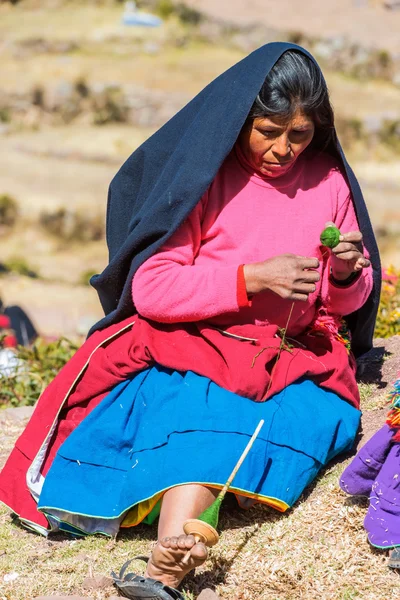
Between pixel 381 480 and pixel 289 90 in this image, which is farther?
pixel 289 90

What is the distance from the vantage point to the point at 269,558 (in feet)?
9.18

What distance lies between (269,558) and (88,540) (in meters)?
0.68

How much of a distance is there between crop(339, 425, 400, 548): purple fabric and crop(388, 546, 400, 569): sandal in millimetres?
18

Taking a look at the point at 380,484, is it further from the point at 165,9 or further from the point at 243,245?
the point at 165,9

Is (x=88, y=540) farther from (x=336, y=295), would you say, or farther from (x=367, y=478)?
(x=336, y=295)

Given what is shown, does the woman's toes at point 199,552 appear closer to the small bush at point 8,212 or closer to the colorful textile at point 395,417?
the colorful textile at point 395,417

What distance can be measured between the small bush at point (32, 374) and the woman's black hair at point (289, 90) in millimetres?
2576

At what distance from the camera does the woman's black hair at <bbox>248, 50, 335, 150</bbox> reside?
300 centimetres

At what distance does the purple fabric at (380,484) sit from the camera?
2709mm

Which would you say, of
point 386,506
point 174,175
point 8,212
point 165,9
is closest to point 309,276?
point 174,175

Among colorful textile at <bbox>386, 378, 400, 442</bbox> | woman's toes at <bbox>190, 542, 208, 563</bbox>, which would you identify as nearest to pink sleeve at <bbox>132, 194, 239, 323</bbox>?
colorful textile at <bbox>386, 378, 400, 442</bbox>

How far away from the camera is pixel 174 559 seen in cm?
253

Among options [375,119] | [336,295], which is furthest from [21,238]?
[336,295]

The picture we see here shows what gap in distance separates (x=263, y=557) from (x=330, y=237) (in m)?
1.14
